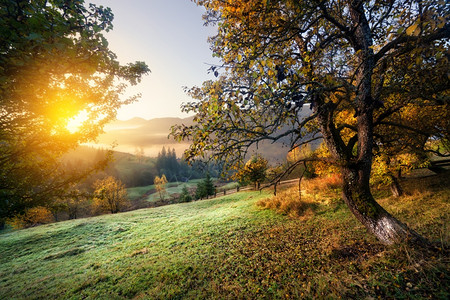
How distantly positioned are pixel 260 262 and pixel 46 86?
27.7 ft

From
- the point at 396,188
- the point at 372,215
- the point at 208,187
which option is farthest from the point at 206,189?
the point at 372,215

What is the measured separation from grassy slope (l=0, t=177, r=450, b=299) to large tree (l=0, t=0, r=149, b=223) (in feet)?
15.2

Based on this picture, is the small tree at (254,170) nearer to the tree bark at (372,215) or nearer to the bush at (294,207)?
the tree bark at (372,215)

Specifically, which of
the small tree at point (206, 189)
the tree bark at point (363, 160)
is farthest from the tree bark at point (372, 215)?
the small tree at point (206, 189)

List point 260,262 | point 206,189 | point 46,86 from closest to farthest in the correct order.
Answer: point 46,86 → point 260,262 → point 206,189

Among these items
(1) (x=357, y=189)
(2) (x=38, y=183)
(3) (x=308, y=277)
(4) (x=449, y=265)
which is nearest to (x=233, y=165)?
(1) (x=357, y=189)

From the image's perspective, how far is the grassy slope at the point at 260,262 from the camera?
136 inches

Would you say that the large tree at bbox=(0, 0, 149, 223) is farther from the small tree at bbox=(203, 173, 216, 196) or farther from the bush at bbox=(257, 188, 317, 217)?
the small tree at bbox=(203, 173, 216, 196)

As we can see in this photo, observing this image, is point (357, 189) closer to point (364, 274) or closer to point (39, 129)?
point (364, 274)

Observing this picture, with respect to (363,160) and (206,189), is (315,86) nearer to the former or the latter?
(363,160)

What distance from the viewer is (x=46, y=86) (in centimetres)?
410

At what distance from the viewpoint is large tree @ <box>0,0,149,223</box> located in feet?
9.11

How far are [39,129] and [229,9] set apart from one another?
25.0 feet

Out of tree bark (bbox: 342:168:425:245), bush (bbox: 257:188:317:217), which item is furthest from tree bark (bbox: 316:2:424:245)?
bush (bbox: 257:188:317:217)
